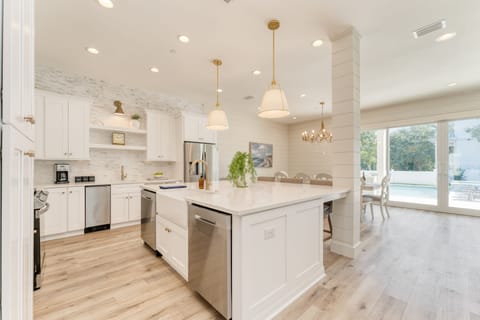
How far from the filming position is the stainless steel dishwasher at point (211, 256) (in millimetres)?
1477

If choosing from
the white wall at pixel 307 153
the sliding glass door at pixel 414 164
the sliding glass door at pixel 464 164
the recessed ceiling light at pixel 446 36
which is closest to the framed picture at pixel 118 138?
the recessed ceiling light at pixel 446 36

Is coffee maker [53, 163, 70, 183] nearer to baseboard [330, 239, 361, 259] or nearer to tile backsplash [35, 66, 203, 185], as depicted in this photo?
tile backsplash [35, 66, 203, 185]

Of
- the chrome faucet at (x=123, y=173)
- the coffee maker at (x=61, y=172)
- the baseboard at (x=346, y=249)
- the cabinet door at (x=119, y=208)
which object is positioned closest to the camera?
the baseboard at (x=346, y=249)

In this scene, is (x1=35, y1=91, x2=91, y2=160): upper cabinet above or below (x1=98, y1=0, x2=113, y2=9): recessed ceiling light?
below

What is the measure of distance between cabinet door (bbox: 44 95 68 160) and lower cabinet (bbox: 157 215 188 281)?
2.47 metres

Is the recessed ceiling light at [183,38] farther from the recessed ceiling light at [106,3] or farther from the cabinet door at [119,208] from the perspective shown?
the cabinet door at [119,208]

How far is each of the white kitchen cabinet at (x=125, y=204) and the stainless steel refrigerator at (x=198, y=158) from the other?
43.0 inches

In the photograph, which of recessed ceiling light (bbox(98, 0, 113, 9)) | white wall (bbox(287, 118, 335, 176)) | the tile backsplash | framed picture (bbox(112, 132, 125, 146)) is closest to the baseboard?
the tile backsplash

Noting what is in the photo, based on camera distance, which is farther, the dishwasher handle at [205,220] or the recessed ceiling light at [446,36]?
the recessed ceiling light at [446,36]

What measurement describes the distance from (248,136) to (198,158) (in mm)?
2650

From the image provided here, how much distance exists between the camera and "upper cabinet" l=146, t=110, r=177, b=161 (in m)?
4.48

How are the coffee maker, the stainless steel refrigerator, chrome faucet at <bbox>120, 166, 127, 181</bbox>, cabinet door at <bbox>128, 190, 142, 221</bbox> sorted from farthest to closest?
1. the stainless steel refrigerator
2. chrome faucet at <bbox>120, 166, 127, 181</bbox>
3. cabinet door at <bbox>128, 190, 142, 221</bbox>
4. the coffee maker

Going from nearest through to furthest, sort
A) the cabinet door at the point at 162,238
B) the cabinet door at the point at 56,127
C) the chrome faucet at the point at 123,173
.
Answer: the cabinet door at the point at 162,238 → the cabinet door at the point at 56,127 → the chrome faucet at the point at 123,173

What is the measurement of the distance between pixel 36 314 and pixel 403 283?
11.2 ft
